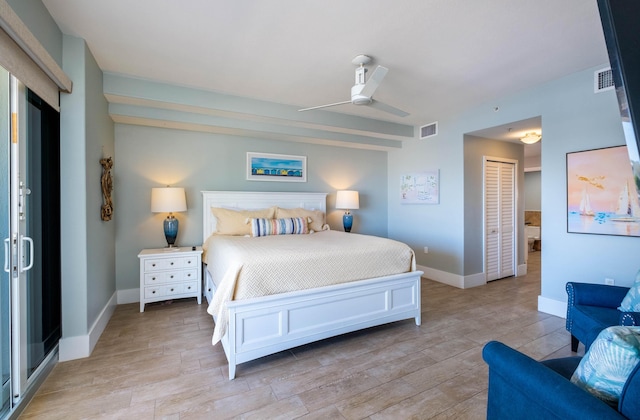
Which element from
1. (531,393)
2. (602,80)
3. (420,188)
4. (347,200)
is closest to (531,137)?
(602,80)

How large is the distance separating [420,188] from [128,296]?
4.75 m

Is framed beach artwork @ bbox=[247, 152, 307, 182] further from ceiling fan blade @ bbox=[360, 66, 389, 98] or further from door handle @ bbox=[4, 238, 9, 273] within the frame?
door handle @ bbox=[4, 238, 9, 273]

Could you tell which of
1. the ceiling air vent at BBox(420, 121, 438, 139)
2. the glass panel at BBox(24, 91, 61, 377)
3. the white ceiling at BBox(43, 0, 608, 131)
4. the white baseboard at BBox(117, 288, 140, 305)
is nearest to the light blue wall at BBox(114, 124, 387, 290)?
the white baseboard at BBox(117, 288, 140, 305)

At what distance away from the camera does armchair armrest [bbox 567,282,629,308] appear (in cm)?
230

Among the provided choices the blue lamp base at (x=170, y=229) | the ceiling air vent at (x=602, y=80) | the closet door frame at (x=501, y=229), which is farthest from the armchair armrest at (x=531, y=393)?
the closet door frame at (x=501, y=229)

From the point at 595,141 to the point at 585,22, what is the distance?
135cm

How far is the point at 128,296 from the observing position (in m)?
3.74

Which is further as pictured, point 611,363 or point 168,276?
point 168,276

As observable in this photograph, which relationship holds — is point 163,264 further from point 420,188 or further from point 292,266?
point 420,188

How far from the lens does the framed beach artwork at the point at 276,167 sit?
450 cm

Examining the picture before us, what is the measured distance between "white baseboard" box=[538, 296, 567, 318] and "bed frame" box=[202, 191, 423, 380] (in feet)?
5.42

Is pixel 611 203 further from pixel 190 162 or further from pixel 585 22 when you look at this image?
pixel 190 162

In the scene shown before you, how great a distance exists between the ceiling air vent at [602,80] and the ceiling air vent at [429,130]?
2.00 meters

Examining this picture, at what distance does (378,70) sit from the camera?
2461 millimetres
